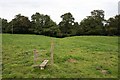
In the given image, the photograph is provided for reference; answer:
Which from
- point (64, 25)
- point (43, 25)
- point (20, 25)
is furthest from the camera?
point (64, 25)

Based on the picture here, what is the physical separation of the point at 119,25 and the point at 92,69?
182ft

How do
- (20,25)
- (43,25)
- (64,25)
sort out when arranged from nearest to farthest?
(20,25)
(43,25)
(64,25)

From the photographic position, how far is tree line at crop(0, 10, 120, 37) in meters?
70.7

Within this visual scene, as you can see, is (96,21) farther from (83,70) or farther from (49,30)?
(83,70)

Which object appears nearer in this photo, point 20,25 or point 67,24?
point 20,25

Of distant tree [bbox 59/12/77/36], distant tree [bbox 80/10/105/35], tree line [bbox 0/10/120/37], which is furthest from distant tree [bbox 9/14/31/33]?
distant tree [bbox 80/10/105/35]

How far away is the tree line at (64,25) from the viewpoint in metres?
70.7

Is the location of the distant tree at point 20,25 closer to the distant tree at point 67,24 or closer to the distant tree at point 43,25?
the distant tree at point 43,25

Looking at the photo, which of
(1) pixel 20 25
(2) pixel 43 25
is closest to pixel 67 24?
(2) pixel 43 25

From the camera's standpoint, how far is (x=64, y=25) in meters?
80.6

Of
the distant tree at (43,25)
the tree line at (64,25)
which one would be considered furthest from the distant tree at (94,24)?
the distant tree at (43,25)

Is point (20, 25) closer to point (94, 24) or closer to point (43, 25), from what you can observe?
point (43, 25)

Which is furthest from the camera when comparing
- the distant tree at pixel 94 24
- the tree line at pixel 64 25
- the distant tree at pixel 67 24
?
the distant tree at pixel 67 24

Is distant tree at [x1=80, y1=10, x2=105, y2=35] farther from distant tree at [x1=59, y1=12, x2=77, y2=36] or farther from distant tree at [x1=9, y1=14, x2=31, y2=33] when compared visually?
distant tree at [x1=9, y1=14, x2=31, y2=33]
